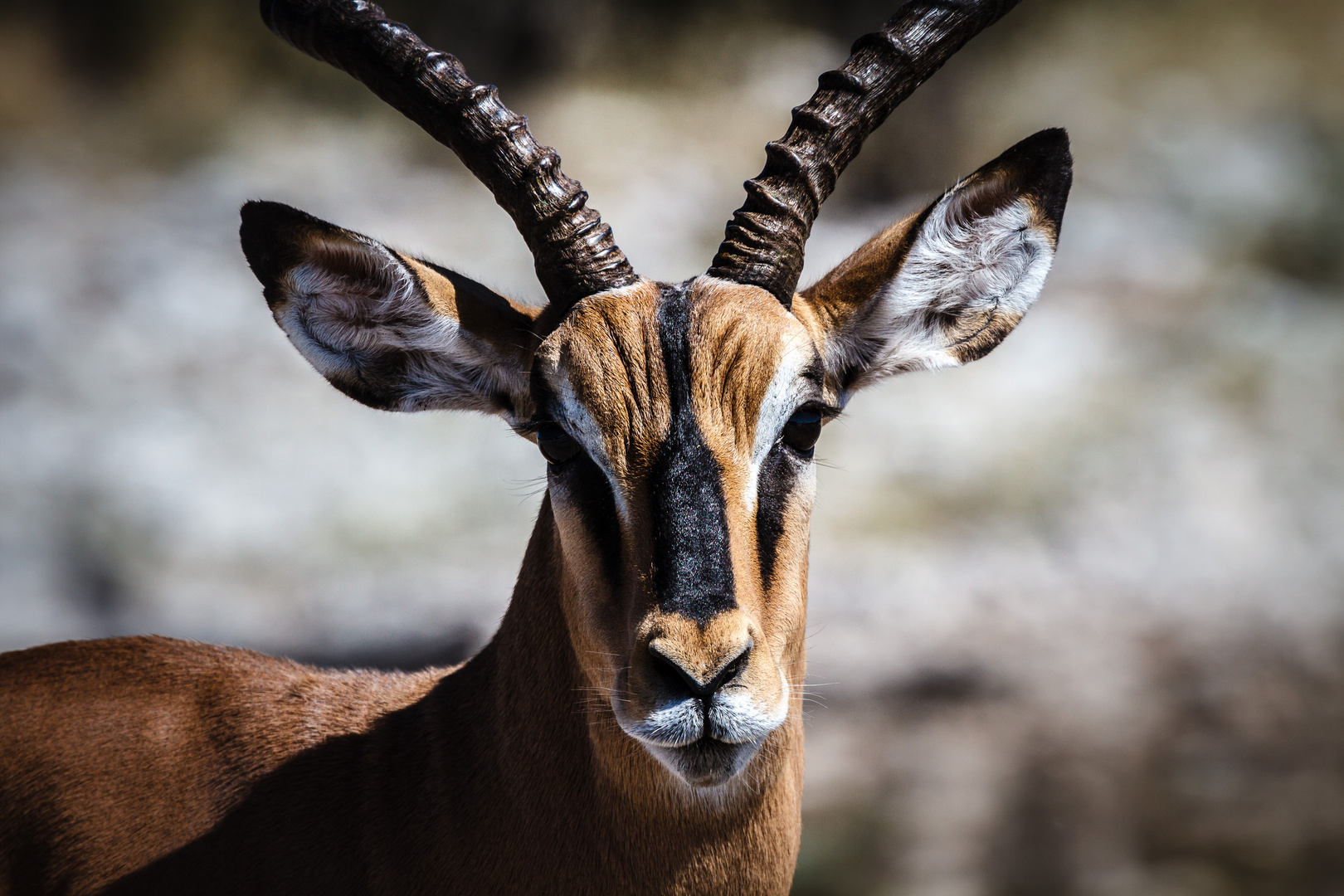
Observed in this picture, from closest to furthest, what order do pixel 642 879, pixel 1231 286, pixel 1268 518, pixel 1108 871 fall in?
pixel 642 879 → pixel 1108 871 → pixel 1268 518 → pixel 1231 286

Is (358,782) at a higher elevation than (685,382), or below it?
below

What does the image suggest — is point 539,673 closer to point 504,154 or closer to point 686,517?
point 686,517

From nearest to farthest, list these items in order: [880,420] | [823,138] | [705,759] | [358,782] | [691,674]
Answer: [691,674] → [705,759] → [823,138] → [358,782] → [880,420]

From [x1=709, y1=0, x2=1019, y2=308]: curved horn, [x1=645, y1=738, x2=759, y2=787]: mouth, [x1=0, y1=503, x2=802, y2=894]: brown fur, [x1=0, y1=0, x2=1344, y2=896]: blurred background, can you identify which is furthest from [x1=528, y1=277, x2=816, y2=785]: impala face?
[x1=0, y1=0, x2=1344, y2=896]: blurred background

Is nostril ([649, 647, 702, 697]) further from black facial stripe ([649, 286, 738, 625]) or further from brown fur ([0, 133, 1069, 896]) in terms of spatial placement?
black facial stripe ([649, 286, 738, 625])

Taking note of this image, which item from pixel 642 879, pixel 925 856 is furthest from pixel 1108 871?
pixel 642 879

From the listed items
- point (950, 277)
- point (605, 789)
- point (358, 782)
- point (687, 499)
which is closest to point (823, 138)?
point (950, 277)

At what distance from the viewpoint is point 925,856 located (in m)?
7.83

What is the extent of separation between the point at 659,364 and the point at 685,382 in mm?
108

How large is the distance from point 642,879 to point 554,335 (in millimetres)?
1700

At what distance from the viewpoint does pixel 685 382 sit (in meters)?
3.29

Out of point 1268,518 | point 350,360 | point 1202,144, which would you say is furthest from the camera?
point 1202,144

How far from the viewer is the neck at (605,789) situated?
3430 mm

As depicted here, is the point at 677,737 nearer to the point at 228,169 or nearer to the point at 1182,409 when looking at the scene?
the point at 1182,409
